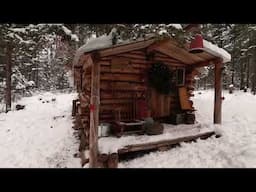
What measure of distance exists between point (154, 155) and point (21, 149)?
486 centimetres

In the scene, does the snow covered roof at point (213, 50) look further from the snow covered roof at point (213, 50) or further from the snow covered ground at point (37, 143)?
the snow covered ground at point (37, 143)

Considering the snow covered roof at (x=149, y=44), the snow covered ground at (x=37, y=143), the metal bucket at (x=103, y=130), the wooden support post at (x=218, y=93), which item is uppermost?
the snow covered roof at (x=149, y=44)

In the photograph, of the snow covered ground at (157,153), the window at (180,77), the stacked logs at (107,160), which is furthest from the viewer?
the window at (180,77)

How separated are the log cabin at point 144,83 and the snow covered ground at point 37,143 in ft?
2.70

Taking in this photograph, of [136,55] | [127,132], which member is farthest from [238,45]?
[127,132]

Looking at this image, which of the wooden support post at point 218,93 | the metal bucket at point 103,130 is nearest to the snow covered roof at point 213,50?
the wooden support post at point 218,93

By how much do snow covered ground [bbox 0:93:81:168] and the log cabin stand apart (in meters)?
0.82

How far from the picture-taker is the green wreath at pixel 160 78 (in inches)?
349

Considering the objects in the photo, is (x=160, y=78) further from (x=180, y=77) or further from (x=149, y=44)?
Answer: (x=180, y=77)

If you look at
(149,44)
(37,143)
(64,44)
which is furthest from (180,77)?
(37,143)

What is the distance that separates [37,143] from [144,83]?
4707mm

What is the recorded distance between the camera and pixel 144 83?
890 cm

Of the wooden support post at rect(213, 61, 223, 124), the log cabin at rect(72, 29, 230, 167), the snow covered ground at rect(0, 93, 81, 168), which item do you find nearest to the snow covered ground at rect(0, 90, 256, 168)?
the snow covered ground at rect(0, 93, 81, 168)
